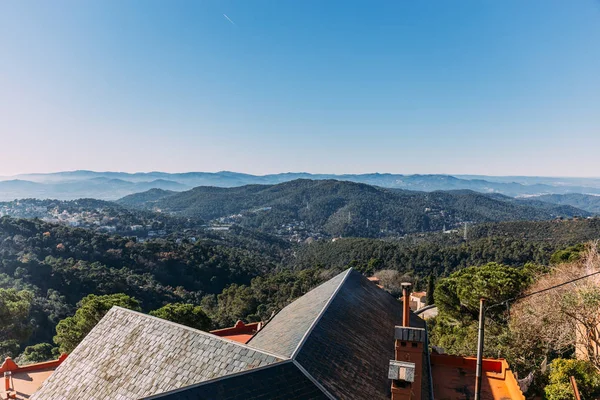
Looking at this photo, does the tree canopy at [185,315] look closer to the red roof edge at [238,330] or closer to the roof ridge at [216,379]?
the red roof edge at [238,330]

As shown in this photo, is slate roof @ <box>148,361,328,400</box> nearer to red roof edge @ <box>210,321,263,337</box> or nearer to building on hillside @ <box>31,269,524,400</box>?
building on hillside @ <box>31,269,524,400</box>

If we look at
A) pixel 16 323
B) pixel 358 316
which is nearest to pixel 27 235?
pixel 16 323

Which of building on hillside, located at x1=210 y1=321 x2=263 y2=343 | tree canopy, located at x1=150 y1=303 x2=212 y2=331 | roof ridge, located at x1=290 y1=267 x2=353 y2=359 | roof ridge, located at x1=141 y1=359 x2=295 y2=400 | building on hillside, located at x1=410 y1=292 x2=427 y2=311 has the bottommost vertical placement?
building on hillside, located at x1=410 y1=292 x2=427 y2=311

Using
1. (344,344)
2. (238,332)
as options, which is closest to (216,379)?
(344,344)

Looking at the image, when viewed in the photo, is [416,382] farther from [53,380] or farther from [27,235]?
[27,235]

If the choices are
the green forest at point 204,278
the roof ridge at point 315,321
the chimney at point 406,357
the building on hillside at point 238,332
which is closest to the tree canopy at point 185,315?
the green forest at point 204,278

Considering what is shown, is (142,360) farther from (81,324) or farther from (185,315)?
(185,315)

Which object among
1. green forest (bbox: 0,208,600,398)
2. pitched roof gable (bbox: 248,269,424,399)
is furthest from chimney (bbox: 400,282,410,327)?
green forest (bbox: 0,208,600,398)
